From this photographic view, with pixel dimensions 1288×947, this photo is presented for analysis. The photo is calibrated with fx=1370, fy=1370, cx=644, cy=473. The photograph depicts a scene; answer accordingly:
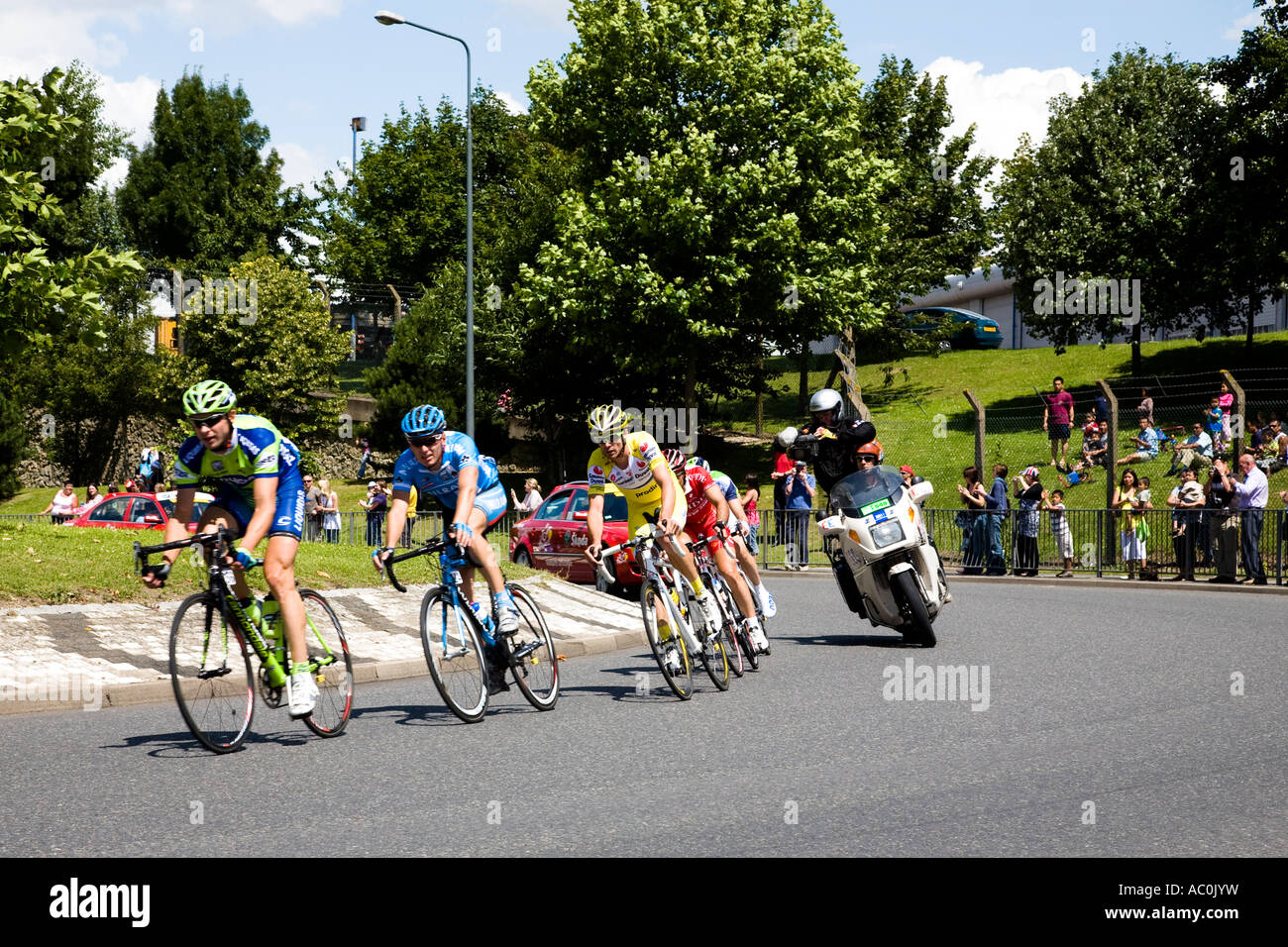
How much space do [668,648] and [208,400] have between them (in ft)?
11.3

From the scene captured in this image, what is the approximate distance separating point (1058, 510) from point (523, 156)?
140 ft

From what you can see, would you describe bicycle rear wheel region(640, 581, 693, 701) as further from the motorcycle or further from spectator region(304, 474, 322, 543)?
spectator region(304, 474, 322, 543)

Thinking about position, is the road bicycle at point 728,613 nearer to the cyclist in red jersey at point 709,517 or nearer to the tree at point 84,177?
the cyclist in red jersey at point 709,517

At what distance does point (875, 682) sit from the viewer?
9.95 m

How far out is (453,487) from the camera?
8.33m

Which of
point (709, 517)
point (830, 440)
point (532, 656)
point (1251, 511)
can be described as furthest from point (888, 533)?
point (1251, 511)

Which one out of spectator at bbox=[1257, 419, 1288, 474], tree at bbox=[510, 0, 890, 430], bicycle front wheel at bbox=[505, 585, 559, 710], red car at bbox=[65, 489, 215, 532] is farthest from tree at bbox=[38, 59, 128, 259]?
bicycle front wheel at bbox=[505, 585, 559, 710]

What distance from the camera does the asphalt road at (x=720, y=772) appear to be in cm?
532

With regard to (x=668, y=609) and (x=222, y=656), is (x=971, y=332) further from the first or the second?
(x=222, y=656)

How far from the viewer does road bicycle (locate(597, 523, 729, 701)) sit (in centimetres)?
881
